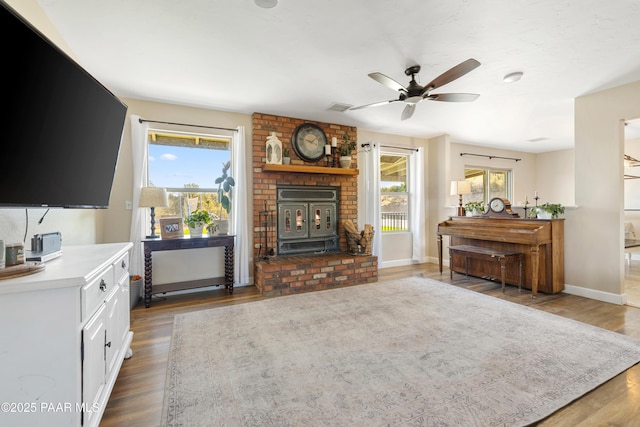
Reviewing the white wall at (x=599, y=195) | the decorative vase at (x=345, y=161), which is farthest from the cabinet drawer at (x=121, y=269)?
the white wall at (x=599, y=195)

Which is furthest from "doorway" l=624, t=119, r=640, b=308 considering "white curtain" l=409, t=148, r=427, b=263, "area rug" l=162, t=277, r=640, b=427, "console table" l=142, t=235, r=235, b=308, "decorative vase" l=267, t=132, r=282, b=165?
"console table" l=142, t=235, r=235, b=308

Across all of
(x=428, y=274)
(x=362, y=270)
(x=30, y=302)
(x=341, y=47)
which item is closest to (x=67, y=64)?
(x=30, y=302)

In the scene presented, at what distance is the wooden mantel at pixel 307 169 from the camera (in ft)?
13.0

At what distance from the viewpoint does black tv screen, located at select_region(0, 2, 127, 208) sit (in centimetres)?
115

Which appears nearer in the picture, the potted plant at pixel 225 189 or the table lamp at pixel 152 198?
the table lamp at pixel 152 198

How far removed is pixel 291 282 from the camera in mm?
3740

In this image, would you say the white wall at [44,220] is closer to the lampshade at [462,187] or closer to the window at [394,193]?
the window at [394,193]

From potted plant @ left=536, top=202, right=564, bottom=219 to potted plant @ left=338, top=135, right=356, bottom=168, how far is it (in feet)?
9.15

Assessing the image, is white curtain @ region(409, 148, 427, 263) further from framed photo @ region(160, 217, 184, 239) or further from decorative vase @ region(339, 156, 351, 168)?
framed photo @ region(160, 217, 184, 239)

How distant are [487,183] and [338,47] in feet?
19.6

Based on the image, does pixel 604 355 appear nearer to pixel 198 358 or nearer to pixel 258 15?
pixel 198 358

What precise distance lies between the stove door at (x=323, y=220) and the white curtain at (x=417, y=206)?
1.81 metres

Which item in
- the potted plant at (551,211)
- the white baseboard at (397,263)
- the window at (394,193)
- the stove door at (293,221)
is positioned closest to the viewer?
the potted plant at (551,211)

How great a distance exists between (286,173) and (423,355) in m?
3.10
